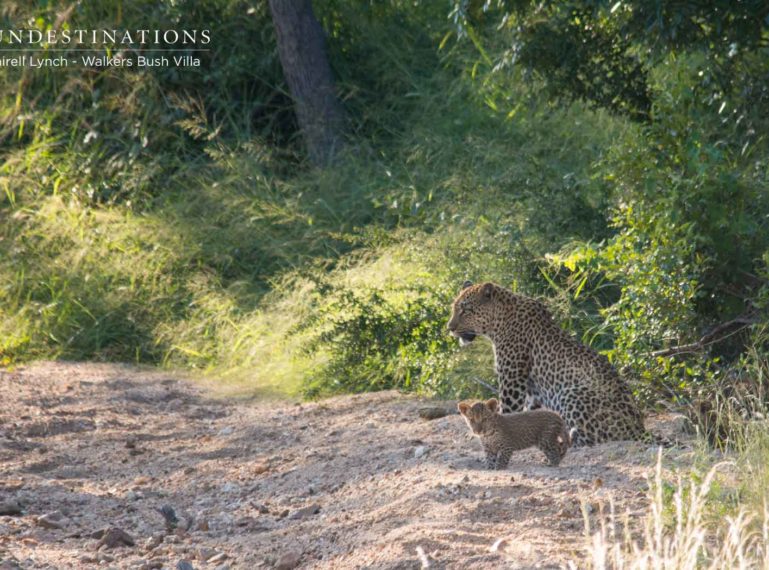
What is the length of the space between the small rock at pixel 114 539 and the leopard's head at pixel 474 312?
2.97m

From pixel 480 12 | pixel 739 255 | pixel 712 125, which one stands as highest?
pixel 480 12

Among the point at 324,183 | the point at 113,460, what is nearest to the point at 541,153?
the point at 324,183

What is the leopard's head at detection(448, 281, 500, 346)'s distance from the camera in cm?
809

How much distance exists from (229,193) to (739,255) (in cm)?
627

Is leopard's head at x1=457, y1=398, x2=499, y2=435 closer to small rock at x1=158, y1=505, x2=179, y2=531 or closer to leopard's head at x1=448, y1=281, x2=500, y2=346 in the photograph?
leopard's head at x1=448, y1=281, x2=500, y2=346

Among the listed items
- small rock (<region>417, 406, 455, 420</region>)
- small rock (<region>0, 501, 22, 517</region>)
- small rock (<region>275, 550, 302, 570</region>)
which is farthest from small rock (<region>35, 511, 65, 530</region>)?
small rock (<region>417, 406, 455, 420</region>)

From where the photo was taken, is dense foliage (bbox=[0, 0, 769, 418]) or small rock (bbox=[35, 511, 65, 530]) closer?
small rock (bbox=[35, 511, 65, 530])

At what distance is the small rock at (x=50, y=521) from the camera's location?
618 cm

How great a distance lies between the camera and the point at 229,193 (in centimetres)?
1282

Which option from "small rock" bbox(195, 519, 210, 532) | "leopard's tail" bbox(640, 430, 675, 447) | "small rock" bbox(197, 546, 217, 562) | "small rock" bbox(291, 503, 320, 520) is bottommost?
"small rock" bbox(197, 546, 217, 562)

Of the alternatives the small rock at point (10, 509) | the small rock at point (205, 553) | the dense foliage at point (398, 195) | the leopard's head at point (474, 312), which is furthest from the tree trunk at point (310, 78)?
the small rock at point (205, 553)

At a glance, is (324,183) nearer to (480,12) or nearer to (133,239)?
(133,239)

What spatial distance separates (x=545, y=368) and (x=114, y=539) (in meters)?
2.93

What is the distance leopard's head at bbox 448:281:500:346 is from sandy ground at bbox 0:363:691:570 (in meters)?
0.62
